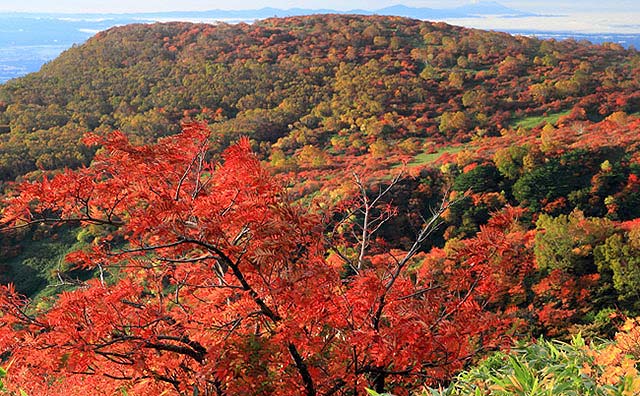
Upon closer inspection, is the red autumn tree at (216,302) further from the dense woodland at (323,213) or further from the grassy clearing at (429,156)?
the grassy clearing at (429,156)

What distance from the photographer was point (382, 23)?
73062 millimetres

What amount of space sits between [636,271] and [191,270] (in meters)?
12.8

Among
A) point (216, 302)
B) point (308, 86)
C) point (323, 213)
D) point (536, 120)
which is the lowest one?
point (536, 120)

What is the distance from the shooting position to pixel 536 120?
139 feet

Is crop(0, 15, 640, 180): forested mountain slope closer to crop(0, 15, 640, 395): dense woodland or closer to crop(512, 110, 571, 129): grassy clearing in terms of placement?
crop(0, 15, 640, 395): dense woodland

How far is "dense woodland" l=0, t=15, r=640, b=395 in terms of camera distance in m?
4.24

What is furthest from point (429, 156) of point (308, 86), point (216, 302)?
point (216, 302)

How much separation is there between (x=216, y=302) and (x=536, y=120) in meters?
42.6

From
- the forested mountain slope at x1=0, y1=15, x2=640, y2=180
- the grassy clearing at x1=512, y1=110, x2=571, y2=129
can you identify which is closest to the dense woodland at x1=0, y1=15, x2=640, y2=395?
the forested mountain slope at x1=0, y1=15, x2=640, y2=180

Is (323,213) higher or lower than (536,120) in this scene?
higher

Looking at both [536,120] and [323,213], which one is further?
[536,120]

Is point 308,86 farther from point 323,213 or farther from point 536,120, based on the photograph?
point 323,213

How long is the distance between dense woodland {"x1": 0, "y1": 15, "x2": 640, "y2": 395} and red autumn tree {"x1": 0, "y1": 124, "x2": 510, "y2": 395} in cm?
3

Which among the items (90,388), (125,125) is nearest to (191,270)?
(90,388)
